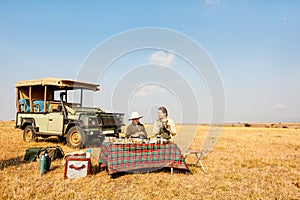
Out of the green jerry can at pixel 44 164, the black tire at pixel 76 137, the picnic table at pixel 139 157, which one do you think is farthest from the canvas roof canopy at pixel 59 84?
the picnic table at pixel 139 157

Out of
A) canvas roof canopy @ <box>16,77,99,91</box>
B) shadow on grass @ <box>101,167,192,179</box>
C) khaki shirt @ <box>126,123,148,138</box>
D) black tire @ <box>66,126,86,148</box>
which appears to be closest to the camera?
shadow on grass @ <box>101,167,192,179</box>

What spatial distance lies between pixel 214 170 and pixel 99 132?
4.87 m

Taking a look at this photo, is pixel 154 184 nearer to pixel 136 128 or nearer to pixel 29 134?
pixel 136 128

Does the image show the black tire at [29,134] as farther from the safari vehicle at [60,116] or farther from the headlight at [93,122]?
the headlight at [93,122]

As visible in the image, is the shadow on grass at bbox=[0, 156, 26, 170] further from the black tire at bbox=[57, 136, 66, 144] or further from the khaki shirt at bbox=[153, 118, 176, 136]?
the khaki shirt at bbox=[153, 118, 176, 136]

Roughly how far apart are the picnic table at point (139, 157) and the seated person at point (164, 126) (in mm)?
509

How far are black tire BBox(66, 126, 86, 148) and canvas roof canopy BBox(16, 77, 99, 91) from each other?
2.26 metres

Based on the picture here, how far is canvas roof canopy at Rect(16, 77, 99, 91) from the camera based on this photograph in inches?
398

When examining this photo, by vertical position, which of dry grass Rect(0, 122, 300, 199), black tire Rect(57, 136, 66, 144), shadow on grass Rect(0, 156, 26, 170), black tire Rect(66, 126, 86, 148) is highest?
black tire Rect(66, 126, 86, 148)

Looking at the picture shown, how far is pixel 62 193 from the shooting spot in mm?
4180

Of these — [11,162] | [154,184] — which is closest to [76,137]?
[11,162]

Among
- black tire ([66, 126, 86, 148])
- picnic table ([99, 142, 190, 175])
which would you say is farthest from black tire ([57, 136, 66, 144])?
picnic table ([99, 142, 190, 175])

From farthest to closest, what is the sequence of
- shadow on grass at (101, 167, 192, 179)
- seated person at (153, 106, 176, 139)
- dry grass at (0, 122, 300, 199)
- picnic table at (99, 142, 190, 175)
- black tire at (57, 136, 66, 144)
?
black tire at (57, 136, 66, 144) → seated person at (153, 106, 176, 139) → shadow on grass at (101, 167, 192, 179) → picnic table at (99, 142, 190, 175) → dry grass at (0, 122, 300, 199)

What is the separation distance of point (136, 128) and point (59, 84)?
5406 mm
